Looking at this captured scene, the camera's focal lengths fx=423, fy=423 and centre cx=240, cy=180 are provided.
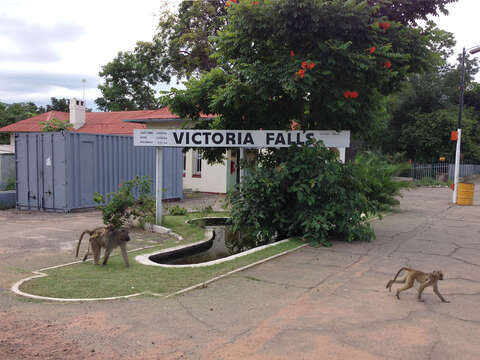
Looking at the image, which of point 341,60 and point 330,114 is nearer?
point 341,60

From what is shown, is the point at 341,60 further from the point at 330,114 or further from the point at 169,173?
the point at 169,173

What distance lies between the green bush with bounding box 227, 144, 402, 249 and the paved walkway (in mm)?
1496

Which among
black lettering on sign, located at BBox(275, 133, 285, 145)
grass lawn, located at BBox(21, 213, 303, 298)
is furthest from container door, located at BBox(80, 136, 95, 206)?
black lettering on sign, located at BBox(275, 133, 285, 145)

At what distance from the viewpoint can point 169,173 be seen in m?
17.8

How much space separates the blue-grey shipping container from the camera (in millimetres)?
13820

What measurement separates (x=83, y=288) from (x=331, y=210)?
523cm

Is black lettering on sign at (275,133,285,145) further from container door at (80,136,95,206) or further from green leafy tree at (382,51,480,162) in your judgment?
green leafy tree at (382,51,480,162)

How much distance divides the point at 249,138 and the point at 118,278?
4.66 meters

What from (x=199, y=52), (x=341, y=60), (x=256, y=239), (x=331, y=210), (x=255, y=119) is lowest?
(x=256, y=239)

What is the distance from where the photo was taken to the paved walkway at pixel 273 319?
3912 mm

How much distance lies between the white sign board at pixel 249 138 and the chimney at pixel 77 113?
22866 mm

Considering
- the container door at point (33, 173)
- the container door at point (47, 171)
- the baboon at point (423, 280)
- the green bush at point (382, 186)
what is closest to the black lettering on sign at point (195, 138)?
the baboon at point (423, 280)

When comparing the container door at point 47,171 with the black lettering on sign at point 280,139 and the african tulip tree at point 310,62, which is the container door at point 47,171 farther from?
the black lettering on sign at point 280,139

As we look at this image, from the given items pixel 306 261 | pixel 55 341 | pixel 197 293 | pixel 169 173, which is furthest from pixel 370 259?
pixel 169 173
